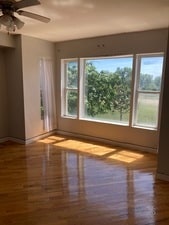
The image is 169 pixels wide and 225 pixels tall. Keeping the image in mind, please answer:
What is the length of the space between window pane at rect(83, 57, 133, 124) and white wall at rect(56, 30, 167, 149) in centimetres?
23

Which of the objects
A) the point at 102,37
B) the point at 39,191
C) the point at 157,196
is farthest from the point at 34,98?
the point at 157,196

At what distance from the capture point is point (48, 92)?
534 centimetres

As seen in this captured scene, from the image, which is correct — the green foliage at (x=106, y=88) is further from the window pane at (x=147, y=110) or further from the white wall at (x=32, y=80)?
the white wall at (x=32, y=80)

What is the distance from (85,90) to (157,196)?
10.4ft

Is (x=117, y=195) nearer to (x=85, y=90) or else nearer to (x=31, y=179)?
(x=31, y=179)

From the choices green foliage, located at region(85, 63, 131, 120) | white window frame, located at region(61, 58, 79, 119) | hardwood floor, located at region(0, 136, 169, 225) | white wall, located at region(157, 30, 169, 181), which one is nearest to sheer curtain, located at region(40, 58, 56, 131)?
white window frame, located at region(61, 58, 79, 119)

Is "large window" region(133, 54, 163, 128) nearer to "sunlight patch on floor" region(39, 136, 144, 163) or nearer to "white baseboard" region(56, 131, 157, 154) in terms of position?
"white baseboard" region(56, 131, 157, 154)

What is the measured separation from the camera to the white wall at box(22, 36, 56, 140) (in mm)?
4660

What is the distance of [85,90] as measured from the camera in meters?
5.36

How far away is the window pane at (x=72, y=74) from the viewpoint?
5359 mm

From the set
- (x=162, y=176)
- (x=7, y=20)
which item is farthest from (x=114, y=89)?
(x=7, y=20)

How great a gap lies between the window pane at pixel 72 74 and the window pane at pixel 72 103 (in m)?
0.20

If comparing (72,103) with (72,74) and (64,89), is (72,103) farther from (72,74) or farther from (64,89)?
(72,74)

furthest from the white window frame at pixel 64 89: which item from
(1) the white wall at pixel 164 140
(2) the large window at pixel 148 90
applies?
(1) the white wall at pixel 164 140
